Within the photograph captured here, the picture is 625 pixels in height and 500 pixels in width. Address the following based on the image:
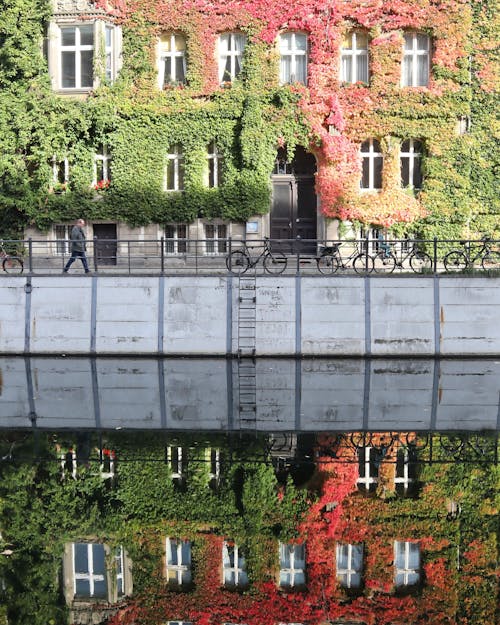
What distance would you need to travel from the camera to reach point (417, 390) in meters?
21.1

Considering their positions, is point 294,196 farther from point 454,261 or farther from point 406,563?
point 406,563

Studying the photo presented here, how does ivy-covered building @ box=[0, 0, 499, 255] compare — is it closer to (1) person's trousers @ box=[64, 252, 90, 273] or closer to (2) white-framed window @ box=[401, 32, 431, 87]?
(2) white-framed window @ box=[401, 32, 431, 87]

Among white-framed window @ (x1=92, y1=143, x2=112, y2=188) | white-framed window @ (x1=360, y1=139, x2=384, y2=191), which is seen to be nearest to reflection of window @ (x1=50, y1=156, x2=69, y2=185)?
white-framed window @ (x1=92, y1=143, x2=112, y2=188)

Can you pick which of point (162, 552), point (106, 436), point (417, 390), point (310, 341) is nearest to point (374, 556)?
point (162, 552)

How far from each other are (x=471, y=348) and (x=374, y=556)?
1619 centimetres

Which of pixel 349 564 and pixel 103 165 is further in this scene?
pixel 103 165

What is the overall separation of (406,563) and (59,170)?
29688 mm

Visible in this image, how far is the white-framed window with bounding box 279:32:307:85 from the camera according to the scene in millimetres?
36719

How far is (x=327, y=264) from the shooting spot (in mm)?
27812

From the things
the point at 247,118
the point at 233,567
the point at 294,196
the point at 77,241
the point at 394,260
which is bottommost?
the point at 233,567

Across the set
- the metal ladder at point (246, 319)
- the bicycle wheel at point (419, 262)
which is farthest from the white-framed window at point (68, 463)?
the bicycle wheel at point (419, 262)

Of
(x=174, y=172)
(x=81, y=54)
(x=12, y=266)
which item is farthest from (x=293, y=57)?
(x=12, y=266)

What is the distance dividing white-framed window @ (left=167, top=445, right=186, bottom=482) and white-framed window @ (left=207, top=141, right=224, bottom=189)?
72.9 feet

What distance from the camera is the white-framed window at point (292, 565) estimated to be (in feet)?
33.1
